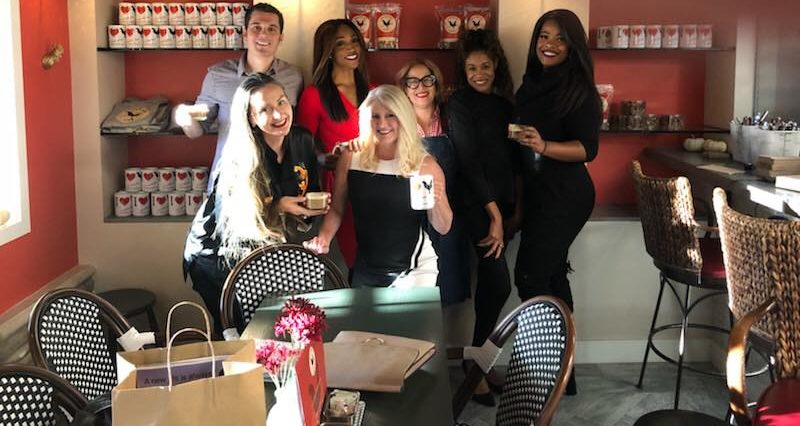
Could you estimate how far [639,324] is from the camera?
4262 millimetres

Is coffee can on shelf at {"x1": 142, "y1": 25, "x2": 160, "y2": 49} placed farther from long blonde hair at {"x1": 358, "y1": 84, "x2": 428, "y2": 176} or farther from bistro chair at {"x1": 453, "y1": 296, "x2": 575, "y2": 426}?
bistro chair at {"x1": 453, "y1": 296, "x2": 575, "y2": 426}

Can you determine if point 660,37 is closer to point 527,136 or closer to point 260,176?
point 527,136

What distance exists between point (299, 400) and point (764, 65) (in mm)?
3629

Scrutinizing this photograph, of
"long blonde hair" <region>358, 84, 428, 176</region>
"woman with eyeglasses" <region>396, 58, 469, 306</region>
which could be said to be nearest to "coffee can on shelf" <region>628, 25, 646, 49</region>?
"woman with eyeglasses" <region>396, 58, 469, 306</region>

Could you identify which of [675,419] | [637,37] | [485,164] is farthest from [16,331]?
[637,37]

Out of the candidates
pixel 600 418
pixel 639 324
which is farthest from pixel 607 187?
pixel 600 418

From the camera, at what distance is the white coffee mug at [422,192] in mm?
2756

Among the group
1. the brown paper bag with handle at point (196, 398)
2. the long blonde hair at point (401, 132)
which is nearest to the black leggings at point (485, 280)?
the long blonde hair at point (401, 132)

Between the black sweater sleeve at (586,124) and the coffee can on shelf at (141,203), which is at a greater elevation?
the black sweater sleeve at (586,124)

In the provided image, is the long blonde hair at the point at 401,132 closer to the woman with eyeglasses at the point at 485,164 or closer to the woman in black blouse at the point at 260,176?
the woman in black blouse at the point at 260,176

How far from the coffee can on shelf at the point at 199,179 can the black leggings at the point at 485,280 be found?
128 centimetres

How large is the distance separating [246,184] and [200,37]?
137 cm

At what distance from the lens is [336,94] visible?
375 cm

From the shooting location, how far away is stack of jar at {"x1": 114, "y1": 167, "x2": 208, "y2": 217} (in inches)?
163
